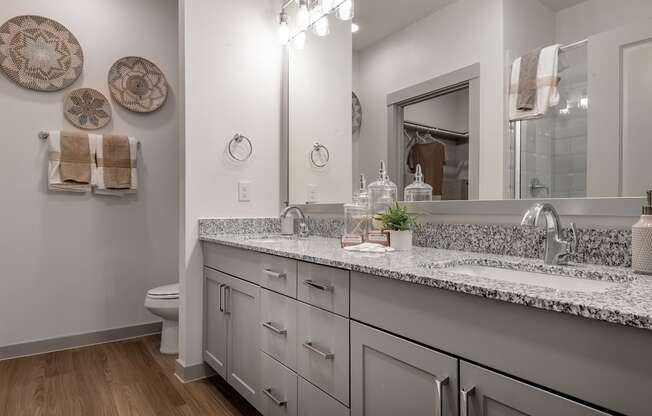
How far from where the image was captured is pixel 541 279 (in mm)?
1146

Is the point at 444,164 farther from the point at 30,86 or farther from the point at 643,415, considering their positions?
the point at 30,86

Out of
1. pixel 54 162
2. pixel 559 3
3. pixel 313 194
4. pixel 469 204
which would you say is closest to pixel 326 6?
pixel 313 194

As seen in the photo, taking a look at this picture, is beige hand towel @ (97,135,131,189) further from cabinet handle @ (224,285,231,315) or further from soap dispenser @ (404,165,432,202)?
soap dispenser @ (404,165,432,202)

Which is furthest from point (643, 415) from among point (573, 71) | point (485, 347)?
point (573, 71)

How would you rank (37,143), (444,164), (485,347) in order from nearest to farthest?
1. (485,347)
2. (444,164)
3. (37,143)

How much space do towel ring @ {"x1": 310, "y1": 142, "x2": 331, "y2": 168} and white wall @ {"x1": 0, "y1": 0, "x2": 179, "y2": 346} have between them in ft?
4.18

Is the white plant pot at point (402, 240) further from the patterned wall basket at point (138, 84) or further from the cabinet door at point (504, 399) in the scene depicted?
the patterned wall basket at point (138, 84)

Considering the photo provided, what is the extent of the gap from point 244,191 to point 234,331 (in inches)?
33.9

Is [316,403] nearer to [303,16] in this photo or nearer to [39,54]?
[303,16]

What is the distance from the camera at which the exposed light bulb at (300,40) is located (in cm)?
250

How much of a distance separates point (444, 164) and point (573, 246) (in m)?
0.60

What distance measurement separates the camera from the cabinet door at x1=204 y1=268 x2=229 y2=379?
2025 mm

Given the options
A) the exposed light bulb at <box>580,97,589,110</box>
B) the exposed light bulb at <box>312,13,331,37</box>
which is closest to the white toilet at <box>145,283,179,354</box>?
the exposed light bulb at <box>312,13,331,37</box>

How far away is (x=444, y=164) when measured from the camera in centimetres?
167
